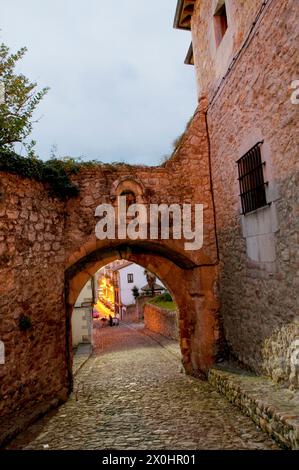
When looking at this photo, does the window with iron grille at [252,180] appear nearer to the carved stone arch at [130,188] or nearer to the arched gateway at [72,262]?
the arched gateway at [72,262]

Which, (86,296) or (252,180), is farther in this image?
(86,296)

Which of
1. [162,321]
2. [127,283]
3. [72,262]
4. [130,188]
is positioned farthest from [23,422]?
[127,283]

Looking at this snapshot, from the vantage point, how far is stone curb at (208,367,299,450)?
9.62 ft

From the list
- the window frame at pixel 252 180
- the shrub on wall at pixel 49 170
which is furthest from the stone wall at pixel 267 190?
the shrub on wall at pixel 49 170

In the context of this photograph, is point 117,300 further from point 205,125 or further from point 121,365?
point 205,125

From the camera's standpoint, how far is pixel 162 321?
50.2 feet

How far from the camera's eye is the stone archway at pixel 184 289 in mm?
5988

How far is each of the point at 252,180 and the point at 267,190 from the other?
0.54 metres

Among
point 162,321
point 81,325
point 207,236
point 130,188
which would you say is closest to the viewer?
point 130,188

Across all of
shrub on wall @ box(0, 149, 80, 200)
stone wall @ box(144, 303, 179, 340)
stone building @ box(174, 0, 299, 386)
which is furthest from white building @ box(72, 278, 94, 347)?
stone building @ box(174, 0, 299, 386)

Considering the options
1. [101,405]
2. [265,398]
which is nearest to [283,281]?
[265,398]

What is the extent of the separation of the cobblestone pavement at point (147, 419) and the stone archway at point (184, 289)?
579 mm

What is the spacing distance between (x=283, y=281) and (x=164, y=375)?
434cm

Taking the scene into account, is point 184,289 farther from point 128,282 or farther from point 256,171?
point 128,282
